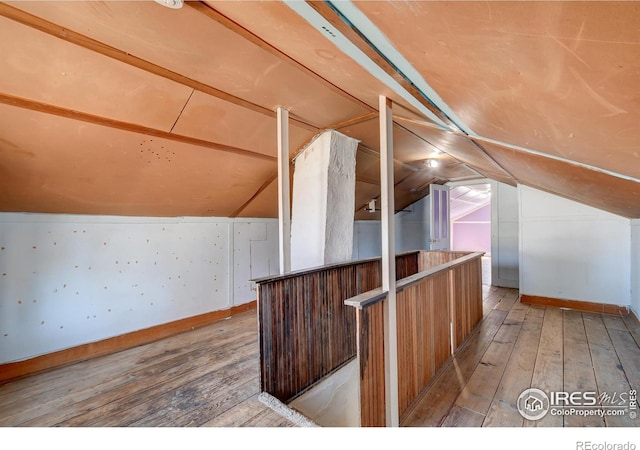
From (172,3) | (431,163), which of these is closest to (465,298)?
(431,163)

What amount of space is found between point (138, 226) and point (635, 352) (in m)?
5.12

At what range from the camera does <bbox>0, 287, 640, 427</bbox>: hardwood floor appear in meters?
1.71

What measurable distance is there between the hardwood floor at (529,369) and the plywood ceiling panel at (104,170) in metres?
2.67

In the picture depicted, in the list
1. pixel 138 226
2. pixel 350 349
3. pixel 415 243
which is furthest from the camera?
pixel 415 243

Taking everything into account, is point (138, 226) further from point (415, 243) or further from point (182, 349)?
point (415, 243)

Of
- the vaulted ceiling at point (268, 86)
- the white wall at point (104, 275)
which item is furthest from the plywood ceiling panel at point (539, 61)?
the white wall at point (104, 275)

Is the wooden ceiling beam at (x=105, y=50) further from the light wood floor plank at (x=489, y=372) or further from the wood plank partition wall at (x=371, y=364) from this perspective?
the light wood floor plank at (x=489, y=372)

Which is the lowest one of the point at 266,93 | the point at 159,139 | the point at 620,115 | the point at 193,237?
the point at 193,237

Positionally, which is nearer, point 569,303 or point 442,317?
point 442,317

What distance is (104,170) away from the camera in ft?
7.36

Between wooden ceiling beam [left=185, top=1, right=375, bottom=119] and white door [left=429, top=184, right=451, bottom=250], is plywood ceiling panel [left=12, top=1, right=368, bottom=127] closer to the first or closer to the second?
wooden ceiling beam [left=185, top=1, right=375, bottom=119]

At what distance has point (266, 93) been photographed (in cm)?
199

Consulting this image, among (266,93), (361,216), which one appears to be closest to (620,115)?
(266,93)
